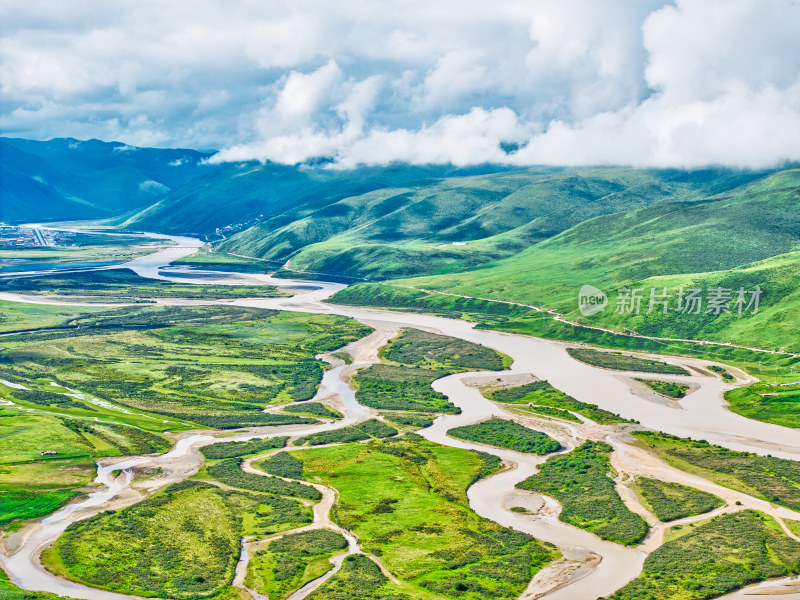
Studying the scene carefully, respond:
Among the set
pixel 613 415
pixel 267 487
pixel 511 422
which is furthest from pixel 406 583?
pixel 613 415

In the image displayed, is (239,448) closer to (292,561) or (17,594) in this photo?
(292,561)

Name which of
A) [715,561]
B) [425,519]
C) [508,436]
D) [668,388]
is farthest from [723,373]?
[425,519]

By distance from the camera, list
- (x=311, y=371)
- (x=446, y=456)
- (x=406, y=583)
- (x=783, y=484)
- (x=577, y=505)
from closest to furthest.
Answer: (x=406, y=583)
(x=577, y=505)
(x=783, y=484)
(x=446, y=456)
(x=311, y=371)

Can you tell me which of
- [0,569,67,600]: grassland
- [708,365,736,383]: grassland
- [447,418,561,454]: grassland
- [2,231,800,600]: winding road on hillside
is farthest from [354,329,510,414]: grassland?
[0,569,67,600]: grassland

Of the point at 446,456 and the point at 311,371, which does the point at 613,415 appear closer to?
the point at 446,456

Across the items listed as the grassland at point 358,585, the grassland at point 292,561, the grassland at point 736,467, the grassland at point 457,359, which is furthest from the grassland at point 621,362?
the grassland at point 358,585

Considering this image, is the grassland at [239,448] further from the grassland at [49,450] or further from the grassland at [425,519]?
the grassland at [49,450]
